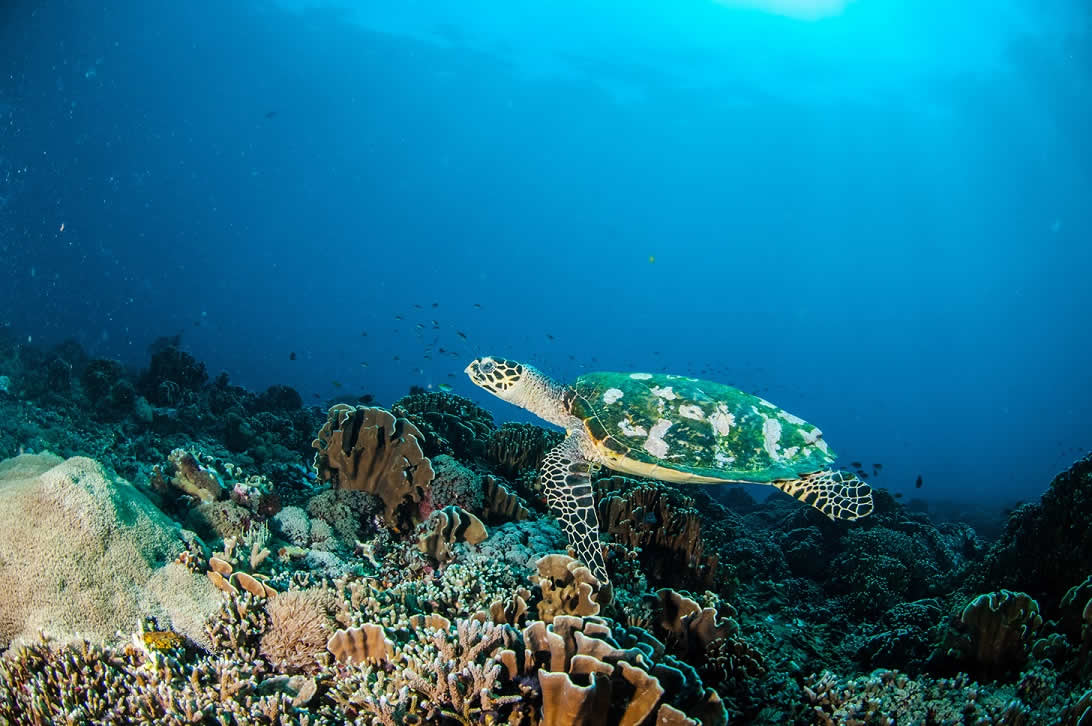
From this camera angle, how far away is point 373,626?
9.57 ft

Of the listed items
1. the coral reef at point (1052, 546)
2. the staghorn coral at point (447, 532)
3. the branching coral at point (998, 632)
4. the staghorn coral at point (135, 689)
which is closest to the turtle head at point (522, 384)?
the staghorn coral at point (447, 532)

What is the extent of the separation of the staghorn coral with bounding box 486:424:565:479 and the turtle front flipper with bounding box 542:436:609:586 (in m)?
1.36

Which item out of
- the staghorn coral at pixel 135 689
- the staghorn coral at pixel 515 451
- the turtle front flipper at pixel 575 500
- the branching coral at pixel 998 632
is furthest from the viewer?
the staghorn coral at pixel 515 451

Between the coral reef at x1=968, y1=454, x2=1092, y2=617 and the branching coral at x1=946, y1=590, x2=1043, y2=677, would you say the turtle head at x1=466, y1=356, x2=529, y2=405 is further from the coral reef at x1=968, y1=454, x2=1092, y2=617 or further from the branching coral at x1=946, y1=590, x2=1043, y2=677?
the coral reef at x1=968, y1=454, x2=1092, y2=617

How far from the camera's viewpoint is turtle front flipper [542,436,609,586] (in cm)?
492

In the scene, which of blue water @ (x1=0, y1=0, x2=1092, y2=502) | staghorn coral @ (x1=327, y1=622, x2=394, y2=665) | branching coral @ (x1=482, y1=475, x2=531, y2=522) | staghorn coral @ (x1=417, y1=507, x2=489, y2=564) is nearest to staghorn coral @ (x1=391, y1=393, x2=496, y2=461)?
branching coral @ (x1=482, y1=475, x2=531, y2=522)

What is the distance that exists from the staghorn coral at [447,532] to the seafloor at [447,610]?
26 mm

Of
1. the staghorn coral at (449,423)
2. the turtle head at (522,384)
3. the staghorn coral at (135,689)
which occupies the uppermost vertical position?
the turtle head at (522,384)

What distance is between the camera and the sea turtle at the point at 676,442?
5648 millimetres

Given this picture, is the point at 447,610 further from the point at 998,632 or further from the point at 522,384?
the point at 998,632

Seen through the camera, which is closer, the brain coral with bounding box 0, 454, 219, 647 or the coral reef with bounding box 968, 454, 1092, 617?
the brain coral with bounding box 0, 454, 219, 647

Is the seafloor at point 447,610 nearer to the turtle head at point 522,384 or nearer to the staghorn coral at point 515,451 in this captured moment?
the staghorn coral at point 515,451

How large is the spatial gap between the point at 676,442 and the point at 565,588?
2.56m

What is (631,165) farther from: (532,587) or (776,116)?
(532,587)
